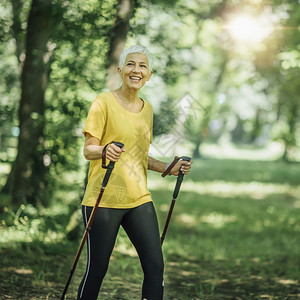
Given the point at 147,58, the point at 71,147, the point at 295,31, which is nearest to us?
the point at 147,58

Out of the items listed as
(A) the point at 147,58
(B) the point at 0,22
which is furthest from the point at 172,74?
(A) the point at 147,58

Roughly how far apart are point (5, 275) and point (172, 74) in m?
3.64

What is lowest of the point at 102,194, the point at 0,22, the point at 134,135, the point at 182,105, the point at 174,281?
the point at 174,281

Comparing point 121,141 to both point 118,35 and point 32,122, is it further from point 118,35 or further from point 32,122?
point 32,122

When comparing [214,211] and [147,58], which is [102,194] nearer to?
[147,58]

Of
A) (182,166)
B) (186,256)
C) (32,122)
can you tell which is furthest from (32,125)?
(182,166)

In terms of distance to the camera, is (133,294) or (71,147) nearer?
(133,294)

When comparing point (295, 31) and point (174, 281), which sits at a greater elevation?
point (295, 31)

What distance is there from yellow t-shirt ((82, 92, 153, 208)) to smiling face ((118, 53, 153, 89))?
0.16 m

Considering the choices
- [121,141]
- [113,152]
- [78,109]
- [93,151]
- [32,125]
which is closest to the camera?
[113,152]

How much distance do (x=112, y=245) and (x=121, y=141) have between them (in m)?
0.68

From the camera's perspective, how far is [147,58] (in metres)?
3.33

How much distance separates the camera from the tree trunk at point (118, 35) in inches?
243

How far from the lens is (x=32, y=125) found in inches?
317
